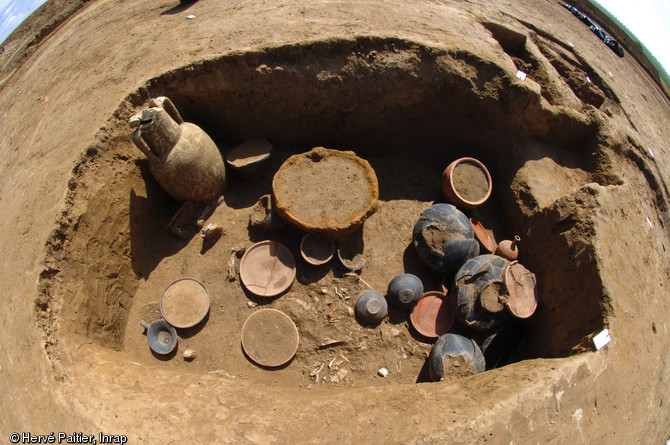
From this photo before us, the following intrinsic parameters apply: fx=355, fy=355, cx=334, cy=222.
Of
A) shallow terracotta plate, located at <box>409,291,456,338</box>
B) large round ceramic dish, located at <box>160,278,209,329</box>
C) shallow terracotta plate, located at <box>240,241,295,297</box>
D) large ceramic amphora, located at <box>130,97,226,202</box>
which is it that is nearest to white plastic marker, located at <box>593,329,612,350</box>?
shallow terracotta plate, located at <box>409,291,456,338</box>

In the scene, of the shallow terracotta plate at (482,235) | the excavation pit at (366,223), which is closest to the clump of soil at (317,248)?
the excavation pit at (366,223)

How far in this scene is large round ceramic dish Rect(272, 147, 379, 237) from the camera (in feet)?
12.3

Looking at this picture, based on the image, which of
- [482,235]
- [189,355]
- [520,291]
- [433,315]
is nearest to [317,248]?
[433,315]

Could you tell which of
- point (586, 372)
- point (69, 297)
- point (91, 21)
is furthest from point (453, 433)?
point (91, 21)

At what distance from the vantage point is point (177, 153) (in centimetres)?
371

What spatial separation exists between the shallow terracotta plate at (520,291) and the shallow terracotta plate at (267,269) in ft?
7.30

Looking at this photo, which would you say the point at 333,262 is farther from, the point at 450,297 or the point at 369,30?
the point at 369,30

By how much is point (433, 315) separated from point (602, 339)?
146 cm

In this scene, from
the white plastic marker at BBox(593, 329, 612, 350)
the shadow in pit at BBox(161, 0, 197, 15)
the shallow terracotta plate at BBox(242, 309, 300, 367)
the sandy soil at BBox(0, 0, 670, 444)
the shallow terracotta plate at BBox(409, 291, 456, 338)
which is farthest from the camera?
the shadow in pit at BBox(161, 0, 197, 15)

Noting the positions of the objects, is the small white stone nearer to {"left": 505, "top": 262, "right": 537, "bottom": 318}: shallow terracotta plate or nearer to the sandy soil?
the sandy soil

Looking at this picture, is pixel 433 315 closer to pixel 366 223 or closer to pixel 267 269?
pixel 366 223

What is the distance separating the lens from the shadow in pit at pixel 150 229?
12.8 feet

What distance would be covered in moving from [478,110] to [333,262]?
2597 millimetres

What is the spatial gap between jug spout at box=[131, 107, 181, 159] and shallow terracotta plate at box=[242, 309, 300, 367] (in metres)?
1.95
